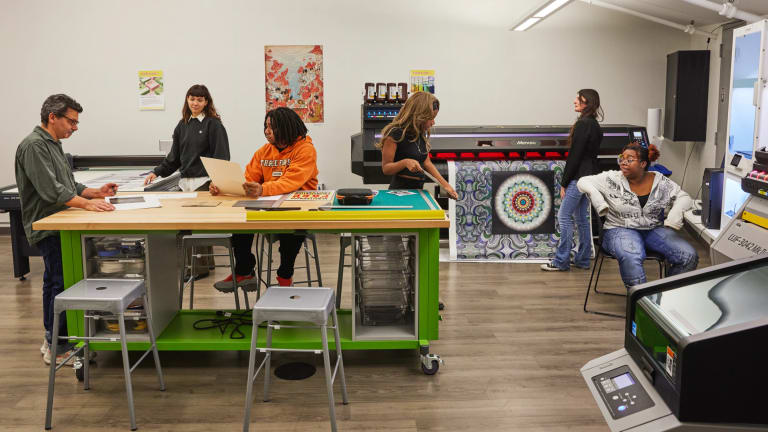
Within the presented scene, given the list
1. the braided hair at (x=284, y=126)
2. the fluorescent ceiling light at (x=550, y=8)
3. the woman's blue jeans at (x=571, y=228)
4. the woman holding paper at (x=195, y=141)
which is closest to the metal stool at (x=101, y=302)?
the braided hair at (x=284, y=126)

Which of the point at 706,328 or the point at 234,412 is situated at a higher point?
the point at 706,328

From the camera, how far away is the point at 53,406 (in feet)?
10.1

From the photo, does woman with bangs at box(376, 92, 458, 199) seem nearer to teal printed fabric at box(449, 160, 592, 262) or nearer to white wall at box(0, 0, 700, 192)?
teal printed fabric at box(449, 160, 592, 262)

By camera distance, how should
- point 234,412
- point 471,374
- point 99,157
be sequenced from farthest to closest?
point 99,157 < point 471,374 < point 234,412

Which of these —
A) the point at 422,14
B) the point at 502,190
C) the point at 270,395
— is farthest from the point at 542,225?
the point at 270,395

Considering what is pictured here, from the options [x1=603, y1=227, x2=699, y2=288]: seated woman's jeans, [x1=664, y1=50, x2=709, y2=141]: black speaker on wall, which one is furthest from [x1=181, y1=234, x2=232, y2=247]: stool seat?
[x1=664, y1=50, x2=709, y2=141]: black speaker on wall

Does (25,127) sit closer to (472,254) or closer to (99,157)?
(99,157)

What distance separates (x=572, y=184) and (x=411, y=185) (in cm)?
165

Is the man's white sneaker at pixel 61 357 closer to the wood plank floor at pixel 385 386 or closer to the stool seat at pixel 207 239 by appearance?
the wood plank floor at pixel 385 386

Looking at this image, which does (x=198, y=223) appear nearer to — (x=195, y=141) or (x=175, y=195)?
(x=175, y=195)

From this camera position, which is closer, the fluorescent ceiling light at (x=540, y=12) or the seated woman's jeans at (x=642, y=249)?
the seated woman's jeans at (x=642, y=249)

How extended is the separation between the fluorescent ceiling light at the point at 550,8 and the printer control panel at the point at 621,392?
3942 millimetres

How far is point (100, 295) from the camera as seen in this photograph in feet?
9.53

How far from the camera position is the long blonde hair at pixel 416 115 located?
418 centimetres
